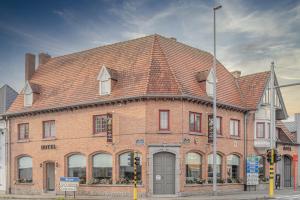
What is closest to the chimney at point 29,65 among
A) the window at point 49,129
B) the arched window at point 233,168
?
the window at point 49,129

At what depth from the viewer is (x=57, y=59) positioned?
44188 millimetres

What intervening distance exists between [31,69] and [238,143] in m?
21.0

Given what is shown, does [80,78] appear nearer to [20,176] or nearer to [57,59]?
[57,59]

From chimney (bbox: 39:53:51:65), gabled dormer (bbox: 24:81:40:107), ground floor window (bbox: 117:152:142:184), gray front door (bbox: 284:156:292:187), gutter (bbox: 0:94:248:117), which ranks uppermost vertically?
chimney (bbox: 39:53:51:65)

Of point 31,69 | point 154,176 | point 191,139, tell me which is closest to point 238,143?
point 191,139

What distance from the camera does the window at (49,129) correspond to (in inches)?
1474

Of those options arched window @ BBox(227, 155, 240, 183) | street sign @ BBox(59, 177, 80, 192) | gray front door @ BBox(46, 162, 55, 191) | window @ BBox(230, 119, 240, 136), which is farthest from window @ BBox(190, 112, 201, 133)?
gray front door @ BBox(46, 162, 55, 191)

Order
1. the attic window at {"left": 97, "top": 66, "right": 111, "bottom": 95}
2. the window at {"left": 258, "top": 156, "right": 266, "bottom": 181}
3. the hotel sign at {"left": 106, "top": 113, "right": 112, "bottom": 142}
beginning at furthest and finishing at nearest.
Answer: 1. the window at {"left": 258, "top": 156, "right": 266, "bottom": 181}
2. the attic window at {"left": 97, "top": 66, "right": 111, "bottom": 95}
3. the hotel sign at {"left": 106, "top": 113, "right": 112, "bottom": 142}

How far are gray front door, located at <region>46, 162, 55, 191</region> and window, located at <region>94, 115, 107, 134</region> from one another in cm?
601

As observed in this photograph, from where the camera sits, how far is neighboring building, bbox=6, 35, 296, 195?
3197cm

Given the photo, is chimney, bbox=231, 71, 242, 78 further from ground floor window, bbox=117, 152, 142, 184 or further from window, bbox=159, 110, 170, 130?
ground floor window, bbox=117, 152, 142, 184

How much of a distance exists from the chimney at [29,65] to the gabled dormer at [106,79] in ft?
39.4

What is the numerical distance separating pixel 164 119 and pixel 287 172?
58.5 ft

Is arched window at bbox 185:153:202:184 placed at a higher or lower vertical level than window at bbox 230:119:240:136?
lower
